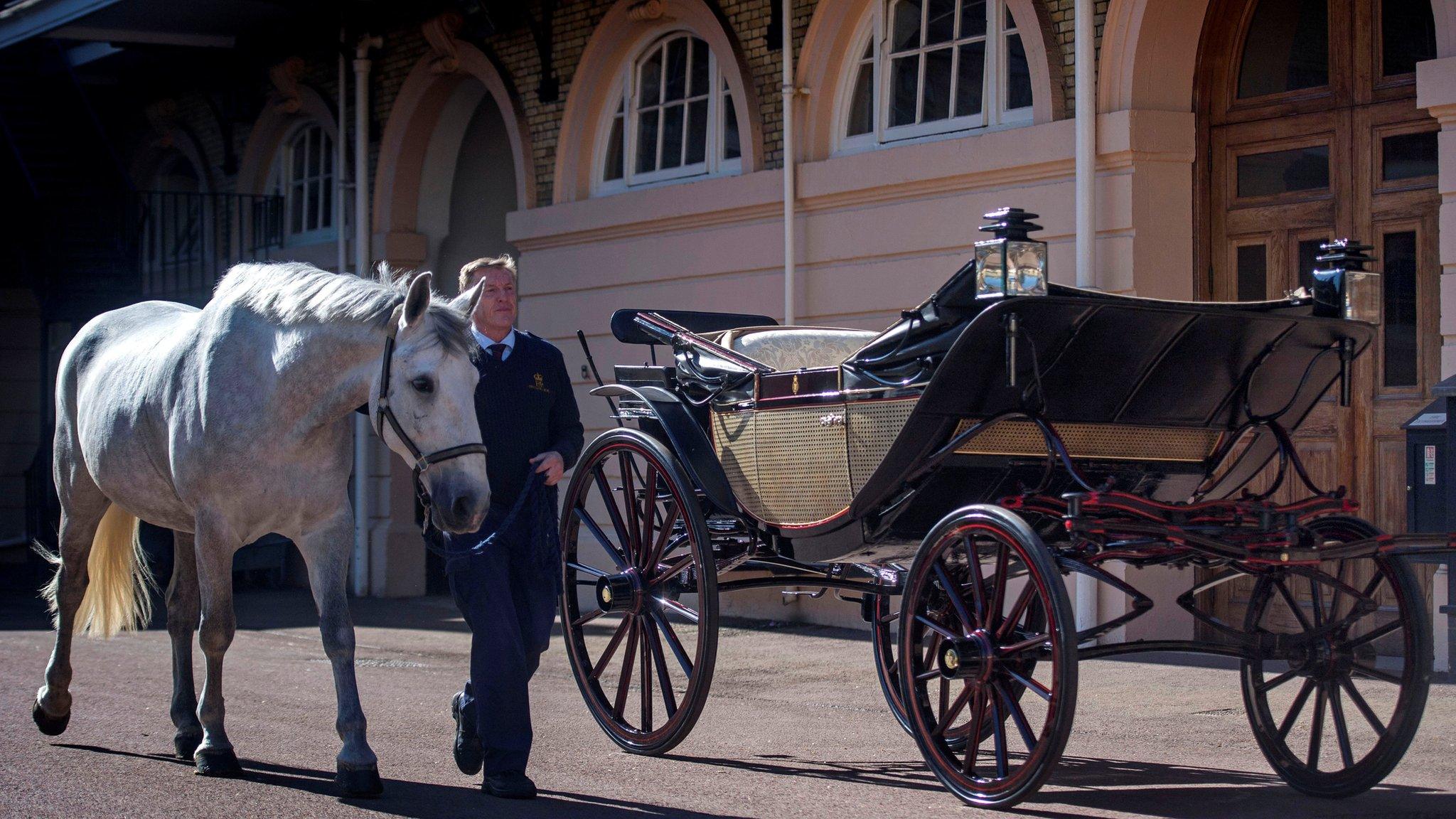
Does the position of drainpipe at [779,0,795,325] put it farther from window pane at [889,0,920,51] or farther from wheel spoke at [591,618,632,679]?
wheel spoke at [591,618,632,679]

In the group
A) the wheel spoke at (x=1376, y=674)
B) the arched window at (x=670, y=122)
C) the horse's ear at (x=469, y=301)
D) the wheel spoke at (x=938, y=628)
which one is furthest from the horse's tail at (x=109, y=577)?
the arched window at (x=670, y=122)

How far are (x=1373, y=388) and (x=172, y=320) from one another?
6.09m

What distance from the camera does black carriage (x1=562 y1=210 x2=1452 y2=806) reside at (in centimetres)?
465

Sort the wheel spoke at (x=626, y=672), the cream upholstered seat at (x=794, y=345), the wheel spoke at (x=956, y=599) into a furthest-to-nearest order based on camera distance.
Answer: the cream upholstered seat at (x=794, y=345)
the wheel spoke at (x=626, y=672)
the wheel spoke at (x=956, y=599)

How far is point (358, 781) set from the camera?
5164 mm

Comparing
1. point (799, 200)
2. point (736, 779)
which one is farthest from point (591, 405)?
point (736, 779)

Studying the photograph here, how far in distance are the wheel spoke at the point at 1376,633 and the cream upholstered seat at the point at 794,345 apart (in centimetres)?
220

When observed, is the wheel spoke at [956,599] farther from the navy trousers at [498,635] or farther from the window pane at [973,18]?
the window pane at [973,18]

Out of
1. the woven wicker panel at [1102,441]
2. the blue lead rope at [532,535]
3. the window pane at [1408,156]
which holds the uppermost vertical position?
the window pane at [1408,156]

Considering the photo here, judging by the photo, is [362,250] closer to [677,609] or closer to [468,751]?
[677,609]

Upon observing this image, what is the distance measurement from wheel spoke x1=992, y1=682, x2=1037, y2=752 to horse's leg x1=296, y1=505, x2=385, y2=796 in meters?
2.07

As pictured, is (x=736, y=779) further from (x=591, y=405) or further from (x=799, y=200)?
(x=591, y=405)

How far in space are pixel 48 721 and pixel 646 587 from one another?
97.8 inches

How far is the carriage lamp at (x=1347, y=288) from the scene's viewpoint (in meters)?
5.03
